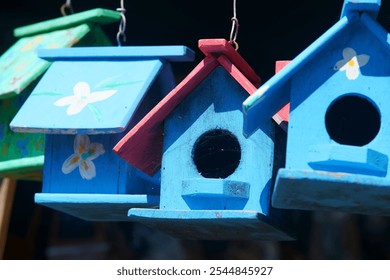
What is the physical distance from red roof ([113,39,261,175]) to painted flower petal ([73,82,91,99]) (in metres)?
0.18

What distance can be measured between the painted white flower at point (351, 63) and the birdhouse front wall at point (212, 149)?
24 centimetres

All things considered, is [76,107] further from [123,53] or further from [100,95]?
[123,53]

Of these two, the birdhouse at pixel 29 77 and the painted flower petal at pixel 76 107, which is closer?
the painted flower petal at pixel 76 107

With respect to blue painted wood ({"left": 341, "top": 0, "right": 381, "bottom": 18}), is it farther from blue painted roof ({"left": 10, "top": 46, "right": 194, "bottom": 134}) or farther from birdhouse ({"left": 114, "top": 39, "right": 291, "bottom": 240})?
blue painted roof ({"left": 10, "top": 46, "right": 194, "bottom": 134})

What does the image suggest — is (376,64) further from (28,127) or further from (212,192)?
(28,127)

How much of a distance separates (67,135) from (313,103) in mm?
703

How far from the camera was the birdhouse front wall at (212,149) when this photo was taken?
9.52 ft

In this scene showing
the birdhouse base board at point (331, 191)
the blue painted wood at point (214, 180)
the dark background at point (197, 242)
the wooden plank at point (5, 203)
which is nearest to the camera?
the birdhouse base board at point (331, 191)

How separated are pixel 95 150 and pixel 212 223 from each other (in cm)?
40

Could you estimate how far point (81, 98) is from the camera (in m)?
3.10

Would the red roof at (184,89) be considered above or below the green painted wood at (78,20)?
below

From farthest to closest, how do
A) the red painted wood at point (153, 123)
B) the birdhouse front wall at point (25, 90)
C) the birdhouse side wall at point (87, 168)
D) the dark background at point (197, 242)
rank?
the dark background at point (197, 242)
the birdhouse front wall at point (25, 90)
the birdhouse side wall at point (87, 168)
the red painted wood at point (153, 123)

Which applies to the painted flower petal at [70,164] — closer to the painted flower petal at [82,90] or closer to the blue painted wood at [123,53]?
the painted flower petal at [82,90]

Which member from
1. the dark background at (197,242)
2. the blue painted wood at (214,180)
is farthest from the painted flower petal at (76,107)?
the dark background at (197,242)
